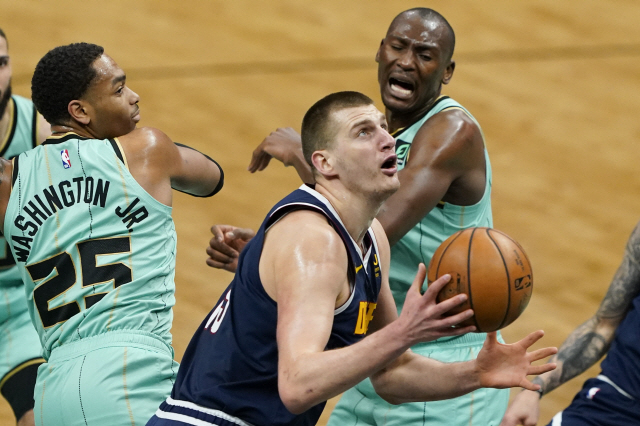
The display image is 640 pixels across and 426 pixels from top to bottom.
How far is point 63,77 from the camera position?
416 centimetres

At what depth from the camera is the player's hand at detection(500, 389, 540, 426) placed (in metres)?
4.53

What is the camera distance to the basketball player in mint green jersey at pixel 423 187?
437 centimetres

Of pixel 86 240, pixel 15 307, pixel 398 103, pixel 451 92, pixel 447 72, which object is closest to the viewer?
pixel 86 240

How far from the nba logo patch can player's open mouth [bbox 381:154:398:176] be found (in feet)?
4.25

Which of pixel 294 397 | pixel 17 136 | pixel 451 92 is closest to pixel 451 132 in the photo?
pixel 294 397

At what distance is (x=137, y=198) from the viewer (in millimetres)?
3984

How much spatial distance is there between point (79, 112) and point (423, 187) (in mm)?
1489

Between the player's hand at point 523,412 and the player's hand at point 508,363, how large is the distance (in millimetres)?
1156

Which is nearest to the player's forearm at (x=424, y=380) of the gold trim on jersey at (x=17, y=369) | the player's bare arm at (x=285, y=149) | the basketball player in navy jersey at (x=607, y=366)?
the basketball player in navy jersey at (x=607, y=366)

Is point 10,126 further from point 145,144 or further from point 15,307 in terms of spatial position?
point 145,144

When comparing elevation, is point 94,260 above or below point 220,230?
above

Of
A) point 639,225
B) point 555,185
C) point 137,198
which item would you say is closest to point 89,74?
point 137,198

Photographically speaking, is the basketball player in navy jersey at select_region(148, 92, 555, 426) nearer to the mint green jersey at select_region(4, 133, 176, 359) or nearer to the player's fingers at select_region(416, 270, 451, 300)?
the player's fingers at select_region(416, 270, 451, 300)

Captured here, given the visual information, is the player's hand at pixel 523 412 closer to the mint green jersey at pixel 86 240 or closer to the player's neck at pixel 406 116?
the player's neck at pixel 406 116
